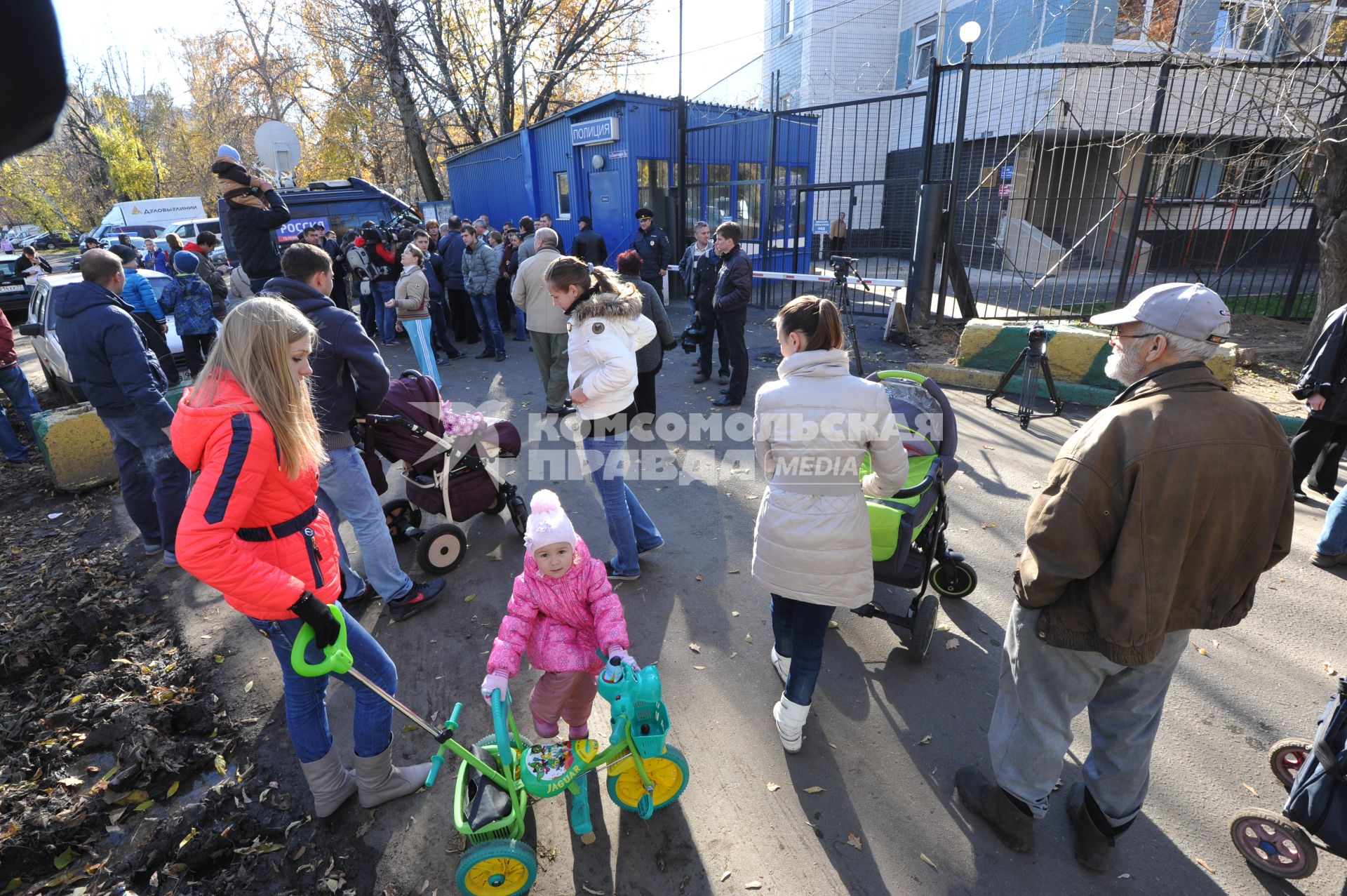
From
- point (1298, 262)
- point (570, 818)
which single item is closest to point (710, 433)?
point (570, 818)

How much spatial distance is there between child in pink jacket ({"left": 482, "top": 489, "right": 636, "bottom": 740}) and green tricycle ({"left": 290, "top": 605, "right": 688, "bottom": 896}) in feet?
0.63

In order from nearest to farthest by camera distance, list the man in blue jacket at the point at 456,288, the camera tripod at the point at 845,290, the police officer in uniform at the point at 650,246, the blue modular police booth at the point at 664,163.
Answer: the camera tripod at the point at 845,290 < the man in blue jacket at the point at 456,288 < the police officer in uniform at the point at 650,246 < the blue modular police booth at the point at 664,163

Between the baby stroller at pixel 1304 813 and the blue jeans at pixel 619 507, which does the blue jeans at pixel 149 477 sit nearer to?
the blue jeans at pixel 619 507

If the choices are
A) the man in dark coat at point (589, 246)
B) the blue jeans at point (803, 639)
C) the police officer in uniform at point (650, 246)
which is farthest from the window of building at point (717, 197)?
the blue jeans at point (803, 639)

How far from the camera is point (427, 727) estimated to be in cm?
244

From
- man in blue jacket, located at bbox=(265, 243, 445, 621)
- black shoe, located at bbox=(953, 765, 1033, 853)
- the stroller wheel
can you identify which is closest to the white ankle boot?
black shoe, located at bbox=(953, 765, 1033, 853)

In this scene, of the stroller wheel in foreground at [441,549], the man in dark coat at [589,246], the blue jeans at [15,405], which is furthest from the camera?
the man in dark coat at [589,246]

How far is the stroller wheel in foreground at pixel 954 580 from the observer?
4.06m

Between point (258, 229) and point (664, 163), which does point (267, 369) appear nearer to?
point (258, 229)

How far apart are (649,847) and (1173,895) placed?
6.45 ft

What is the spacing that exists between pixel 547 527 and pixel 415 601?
6.66 ft

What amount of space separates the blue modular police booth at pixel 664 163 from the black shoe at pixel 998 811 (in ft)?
37.7

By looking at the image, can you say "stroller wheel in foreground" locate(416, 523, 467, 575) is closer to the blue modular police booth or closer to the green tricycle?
the green tricycle

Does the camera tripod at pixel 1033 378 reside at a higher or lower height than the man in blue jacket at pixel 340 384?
lower
